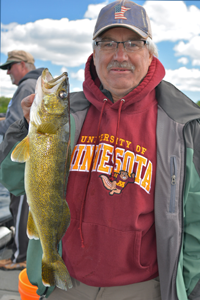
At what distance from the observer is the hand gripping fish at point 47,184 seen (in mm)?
1921

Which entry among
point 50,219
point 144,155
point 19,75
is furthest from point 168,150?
point 19,75

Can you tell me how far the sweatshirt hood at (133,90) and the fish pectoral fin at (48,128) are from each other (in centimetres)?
51

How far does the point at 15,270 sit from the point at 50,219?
315 cm

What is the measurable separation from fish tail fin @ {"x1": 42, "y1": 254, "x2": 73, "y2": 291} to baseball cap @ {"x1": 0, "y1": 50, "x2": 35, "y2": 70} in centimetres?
491

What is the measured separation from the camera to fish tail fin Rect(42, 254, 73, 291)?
1.92 m

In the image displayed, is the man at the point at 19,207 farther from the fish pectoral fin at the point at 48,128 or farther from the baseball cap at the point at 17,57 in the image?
the fish pectoral fin at the point at 48,128

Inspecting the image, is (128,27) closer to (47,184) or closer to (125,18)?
(125,18)

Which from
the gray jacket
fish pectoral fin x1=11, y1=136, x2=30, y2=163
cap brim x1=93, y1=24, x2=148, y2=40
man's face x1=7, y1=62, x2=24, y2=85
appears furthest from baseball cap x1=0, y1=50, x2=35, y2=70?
fish pectoral fin x1=11, y1=136, x2=30, y2=163

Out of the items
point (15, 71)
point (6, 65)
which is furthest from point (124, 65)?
point (6, 65)

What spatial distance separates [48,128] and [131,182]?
0.81 m

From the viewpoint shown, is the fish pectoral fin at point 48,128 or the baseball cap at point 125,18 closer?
the fish pectoral fin at point 48,128

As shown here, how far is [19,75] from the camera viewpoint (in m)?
5.85

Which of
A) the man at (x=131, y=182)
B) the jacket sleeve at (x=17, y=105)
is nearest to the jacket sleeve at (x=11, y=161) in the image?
the man at (x=131, y=182)

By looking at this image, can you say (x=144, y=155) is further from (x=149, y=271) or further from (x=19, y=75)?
(x=19, y=75)
